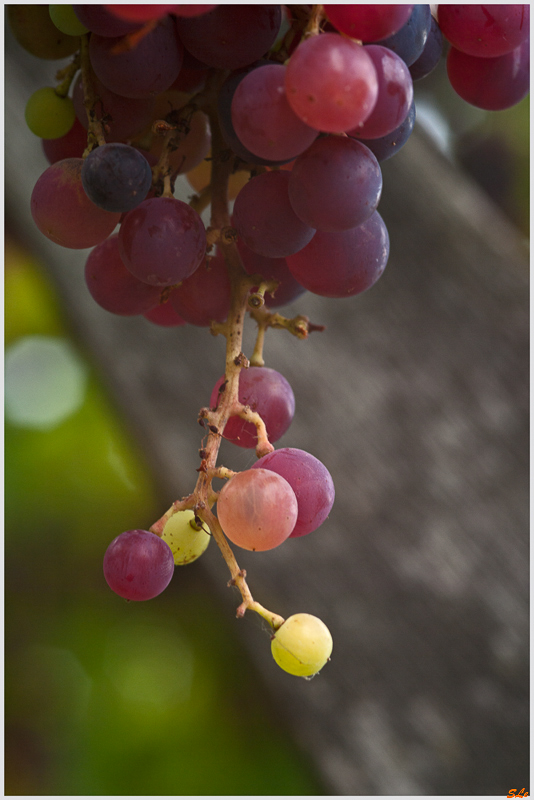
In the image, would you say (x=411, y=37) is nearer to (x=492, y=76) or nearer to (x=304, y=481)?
(x=492, y=76)

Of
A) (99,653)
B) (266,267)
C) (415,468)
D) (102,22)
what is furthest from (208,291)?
(99,653)

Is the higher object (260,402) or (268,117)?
(268,117)

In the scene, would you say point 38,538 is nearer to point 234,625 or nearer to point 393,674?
point 234,625

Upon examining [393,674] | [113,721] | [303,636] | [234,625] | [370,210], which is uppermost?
[370,210]

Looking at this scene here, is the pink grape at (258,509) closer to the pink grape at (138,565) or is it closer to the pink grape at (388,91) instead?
the pink grape at (138,565)

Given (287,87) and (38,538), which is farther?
(38,538)

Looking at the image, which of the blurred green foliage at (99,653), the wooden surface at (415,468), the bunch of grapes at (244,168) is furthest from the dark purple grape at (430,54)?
the blurred green foliage at (99,653)

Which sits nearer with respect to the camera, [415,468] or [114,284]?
[114,284]

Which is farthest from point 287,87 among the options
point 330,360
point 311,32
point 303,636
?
point 330,360
